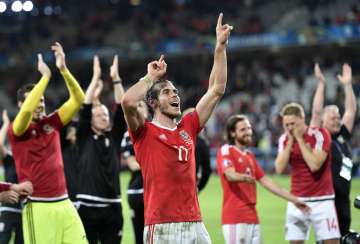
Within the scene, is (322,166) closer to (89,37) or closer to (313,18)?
(313,18)

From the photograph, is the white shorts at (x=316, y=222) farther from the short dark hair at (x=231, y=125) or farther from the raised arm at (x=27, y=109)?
the raised arm at (x=27, y=109)

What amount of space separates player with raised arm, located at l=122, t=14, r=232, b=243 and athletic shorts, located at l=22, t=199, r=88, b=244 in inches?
56.9

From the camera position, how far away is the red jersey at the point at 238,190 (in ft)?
24.4

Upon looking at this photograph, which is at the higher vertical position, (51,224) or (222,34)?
(222,34)

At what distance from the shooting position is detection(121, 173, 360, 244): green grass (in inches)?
474

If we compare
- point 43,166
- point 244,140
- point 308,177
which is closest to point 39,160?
point 43,166

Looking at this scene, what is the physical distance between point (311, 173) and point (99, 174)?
7.76ft

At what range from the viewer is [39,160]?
22.5 ft

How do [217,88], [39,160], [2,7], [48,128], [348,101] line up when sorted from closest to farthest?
[217,88] → [39,160] → [48,128] → [348,101] → [2,7]

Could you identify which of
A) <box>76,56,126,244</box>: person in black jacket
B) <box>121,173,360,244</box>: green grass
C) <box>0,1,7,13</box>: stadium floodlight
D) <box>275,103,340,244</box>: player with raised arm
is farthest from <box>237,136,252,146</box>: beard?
<box>0,1,7,13</box>: stadium floodlight

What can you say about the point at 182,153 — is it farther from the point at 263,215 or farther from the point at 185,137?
the point at 263,215

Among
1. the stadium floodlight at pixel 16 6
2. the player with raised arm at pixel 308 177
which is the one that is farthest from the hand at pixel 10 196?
the stadium floodlight at pixel 16 6

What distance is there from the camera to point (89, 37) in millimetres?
38281

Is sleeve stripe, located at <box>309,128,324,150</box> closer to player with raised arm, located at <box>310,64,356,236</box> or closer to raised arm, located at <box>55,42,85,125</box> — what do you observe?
player with raised arm, located at <box>310,64,356,236</box>
